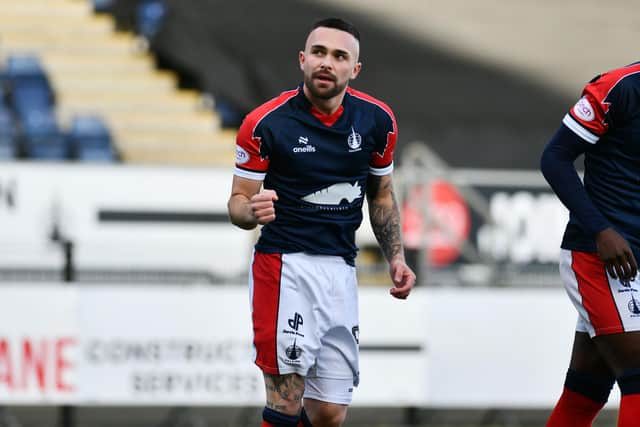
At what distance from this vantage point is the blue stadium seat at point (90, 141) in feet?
42.9

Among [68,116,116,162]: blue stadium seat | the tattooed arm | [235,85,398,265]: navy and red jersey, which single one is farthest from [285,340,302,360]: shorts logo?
[68,116,116,162]: blue stadium seat

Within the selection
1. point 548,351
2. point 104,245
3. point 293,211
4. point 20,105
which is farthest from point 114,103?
point 293,211

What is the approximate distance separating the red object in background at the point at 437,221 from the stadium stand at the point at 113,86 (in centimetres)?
373

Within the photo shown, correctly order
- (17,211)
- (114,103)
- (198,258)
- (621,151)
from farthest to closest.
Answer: (114,103) → (17,211) → (198,258) → (621,151)

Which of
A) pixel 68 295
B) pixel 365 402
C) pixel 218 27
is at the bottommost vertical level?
pixel 365 402

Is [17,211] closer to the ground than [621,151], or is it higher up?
closer to the ground

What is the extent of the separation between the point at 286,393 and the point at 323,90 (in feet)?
4.18

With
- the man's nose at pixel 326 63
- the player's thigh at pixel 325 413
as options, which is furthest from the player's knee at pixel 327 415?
the man's nose at pixel 326 63

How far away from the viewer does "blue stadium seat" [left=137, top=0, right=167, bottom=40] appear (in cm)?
1595

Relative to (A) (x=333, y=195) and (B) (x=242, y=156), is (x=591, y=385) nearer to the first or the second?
(A) (x=333, y=195)

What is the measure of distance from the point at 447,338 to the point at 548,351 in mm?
735

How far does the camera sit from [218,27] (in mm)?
15383

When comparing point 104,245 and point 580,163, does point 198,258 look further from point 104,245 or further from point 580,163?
point 580,163

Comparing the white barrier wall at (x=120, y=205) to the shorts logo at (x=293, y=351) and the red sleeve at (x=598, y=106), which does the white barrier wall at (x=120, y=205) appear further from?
the red sleeve at (x=598, y=106)
